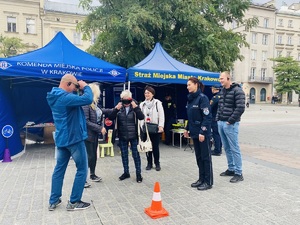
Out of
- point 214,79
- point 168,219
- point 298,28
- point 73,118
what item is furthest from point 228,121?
point 298,28

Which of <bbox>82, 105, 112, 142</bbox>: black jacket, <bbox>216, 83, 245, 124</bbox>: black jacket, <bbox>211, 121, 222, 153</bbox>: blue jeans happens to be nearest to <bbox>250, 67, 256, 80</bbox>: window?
<bbox>211, 121, 222, 153</bbox>: blue jeans

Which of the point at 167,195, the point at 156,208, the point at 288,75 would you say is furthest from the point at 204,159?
the point at 288,75

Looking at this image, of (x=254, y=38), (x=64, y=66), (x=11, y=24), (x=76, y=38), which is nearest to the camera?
(x=64, y=66)

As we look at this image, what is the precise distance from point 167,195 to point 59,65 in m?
4.21

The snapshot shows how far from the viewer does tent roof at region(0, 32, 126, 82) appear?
635cm

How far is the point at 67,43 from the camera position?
765cm

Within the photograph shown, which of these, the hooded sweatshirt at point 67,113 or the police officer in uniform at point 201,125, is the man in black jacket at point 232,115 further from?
the hooded sweatshirt at point 67,113

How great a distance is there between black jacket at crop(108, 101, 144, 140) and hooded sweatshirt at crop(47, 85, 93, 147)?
1398mm

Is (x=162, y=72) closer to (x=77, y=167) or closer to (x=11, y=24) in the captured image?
(x=77, y=167)

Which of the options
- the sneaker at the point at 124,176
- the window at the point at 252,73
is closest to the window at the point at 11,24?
the sneaker at the point at 124,176

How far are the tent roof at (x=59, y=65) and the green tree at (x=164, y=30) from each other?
3343 mm

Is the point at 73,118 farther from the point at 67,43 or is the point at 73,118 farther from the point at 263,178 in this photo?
the point at 67,43

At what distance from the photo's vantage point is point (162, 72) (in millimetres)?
7594

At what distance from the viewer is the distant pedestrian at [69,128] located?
3439mm
